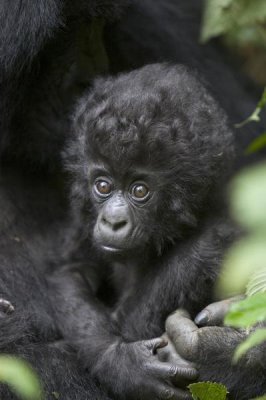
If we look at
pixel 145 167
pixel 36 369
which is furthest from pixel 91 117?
pixel 36 369

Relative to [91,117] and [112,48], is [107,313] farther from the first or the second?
[112,48]

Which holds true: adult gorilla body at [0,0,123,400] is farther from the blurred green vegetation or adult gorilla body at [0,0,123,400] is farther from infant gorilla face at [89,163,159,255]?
the blurred green vegetation

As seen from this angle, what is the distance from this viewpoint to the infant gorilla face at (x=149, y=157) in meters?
3.26

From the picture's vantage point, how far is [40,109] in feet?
12.3

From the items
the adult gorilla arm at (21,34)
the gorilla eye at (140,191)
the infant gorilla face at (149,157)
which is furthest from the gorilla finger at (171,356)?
the adult gorilla arm at (21,34)

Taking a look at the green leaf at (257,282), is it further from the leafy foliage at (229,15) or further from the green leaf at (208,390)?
the leafy foliage at (229,15)

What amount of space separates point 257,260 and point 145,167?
0.97 meters

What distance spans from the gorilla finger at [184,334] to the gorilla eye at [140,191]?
0.54 m

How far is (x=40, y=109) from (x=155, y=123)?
746mm

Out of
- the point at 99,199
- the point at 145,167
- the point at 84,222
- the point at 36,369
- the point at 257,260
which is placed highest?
the point at 257,260

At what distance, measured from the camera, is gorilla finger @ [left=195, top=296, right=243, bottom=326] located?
309cm

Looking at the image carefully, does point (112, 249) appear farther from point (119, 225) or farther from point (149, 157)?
point (149, 157)

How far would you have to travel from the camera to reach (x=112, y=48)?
3979 millimetres

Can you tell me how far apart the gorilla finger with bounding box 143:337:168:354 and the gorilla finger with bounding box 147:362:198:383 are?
71 mm
